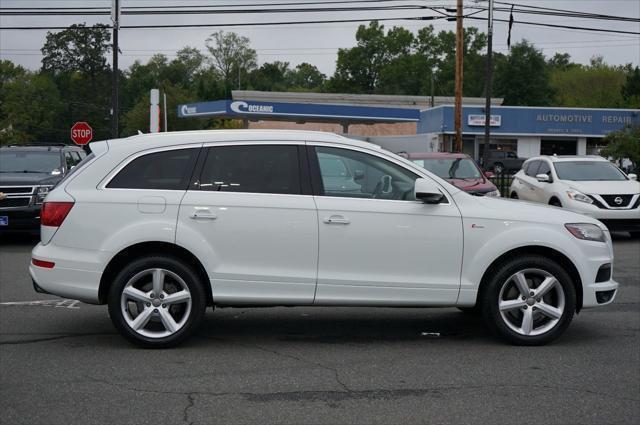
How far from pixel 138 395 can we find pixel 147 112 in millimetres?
80480

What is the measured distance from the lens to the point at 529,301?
22.4ft

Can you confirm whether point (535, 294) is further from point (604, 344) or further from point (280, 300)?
point (280, 300)

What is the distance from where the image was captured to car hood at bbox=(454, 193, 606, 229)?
6.79 metres

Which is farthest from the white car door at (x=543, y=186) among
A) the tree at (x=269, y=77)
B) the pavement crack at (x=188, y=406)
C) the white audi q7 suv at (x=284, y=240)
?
the tree at (x=269, y=77)

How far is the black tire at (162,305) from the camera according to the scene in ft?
21.5

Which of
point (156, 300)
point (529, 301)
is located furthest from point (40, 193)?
point (529, 301)

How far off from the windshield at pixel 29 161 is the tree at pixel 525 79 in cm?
8167

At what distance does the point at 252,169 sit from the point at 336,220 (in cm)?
86

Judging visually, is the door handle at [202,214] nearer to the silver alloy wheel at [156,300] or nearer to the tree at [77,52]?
the silver alloy wheel at [156,300]

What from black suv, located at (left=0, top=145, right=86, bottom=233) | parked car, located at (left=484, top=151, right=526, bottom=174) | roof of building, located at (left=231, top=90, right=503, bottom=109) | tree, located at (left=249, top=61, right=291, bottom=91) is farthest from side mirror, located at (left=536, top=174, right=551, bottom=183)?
tree, located at (left=249, top=61, right=291, bottom=91)

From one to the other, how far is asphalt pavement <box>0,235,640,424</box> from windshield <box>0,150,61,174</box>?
7.26m

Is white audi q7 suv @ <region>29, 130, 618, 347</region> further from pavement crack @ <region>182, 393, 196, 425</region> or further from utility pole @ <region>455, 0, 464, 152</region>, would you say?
utility pole @ <region>455, 0, 464, 152</region>

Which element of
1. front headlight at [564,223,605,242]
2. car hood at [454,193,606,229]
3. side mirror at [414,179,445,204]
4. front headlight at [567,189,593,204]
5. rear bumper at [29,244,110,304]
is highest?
side mirror at [414,179,445,204]

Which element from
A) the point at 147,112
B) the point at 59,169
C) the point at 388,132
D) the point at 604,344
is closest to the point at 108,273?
the point at 604,344
